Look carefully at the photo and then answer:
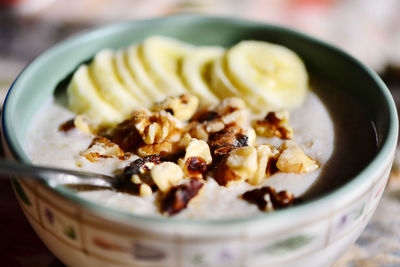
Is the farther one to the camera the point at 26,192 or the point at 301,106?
the point at 301,106

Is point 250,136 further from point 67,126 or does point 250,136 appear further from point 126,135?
point 67,126

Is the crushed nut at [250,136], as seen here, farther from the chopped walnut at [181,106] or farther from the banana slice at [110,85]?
the banana slice at [110,85]

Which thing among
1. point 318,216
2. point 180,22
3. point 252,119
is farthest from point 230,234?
point 180,22

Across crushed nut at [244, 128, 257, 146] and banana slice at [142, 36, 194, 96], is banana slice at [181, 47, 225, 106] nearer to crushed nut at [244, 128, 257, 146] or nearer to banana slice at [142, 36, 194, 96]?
banana slice at [142, 36, 194, 96]

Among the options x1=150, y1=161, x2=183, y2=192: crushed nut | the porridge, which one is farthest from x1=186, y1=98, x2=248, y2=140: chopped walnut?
x1=150, y1=161, x2=183, y2=192: crushed nut

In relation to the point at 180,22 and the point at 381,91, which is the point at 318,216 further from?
the point at 180,22
